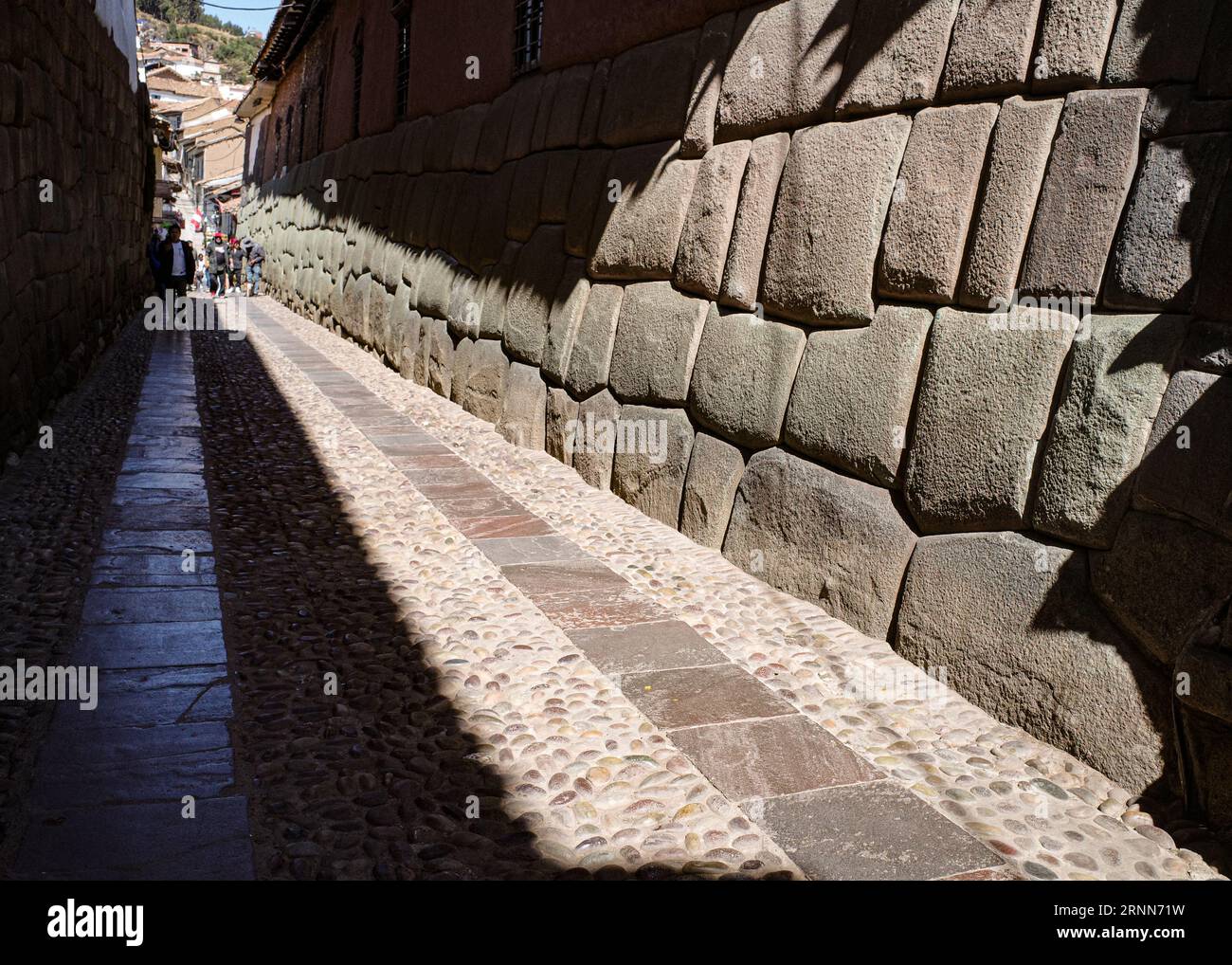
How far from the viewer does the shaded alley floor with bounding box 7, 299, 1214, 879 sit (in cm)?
224

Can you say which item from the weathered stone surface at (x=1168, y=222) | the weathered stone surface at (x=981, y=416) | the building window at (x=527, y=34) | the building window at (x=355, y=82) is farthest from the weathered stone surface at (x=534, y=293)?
the building window at (x=355, y=82)

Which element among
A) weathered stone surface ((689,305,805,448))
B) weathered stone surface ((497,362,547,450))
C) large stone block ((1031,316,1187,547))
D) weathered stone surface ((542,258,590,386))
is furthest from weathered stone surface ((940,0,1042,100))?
weathered stone surface ((497,362,547,450))

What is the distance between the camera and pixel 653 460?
A: 493 centimetres

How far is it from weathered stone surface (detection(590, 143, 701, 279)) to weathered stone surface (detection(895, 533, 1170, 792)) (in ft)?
7.68

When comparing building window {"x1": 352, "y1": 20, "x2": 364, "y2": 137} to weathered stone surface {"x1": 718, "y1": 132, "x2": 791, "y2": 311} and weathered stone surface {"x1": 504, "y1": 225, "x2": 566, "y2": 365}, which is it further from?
weathered stone surface {"x1": 718, "y1": 132, "x2": 791, "y2": 311}

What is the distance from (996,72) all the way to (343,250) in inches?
423

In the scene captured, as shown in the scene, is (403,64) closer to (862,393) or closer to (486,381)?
(486,381)

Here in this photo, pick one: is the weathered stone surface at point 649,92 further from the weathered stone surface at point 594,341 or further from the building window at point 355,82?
the building window at point 355,82

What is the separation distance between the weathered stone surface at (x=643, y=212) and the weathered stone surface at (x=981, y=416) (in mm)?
1960

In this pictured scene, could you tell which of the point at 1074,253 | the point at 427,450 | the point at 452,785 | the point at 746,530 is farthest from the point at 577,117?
the point at 452,785

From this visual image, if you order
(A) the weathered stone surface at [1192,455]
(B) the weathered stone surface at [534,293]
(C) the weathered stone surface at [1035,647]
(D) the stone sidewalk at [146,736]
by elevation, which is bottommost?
(D) the stone sidewalk at [146,736]

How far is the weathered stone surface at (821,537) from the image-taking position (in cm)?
345

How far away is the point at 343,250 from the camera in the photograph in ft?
42.0

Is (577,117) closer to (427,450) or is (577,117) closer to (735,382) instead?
(427,450)
